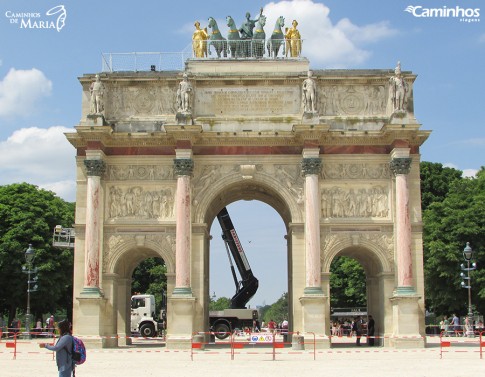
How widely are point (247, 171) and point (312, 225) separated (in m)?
3.74

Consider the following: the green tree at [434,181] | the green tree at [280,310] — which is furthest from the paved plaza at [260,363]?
the green tree at [280,310]

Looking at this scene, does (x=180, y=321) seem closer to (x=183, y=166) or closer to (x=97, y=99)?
(x=183, y=166)

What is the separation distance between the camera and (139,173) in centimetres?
3591

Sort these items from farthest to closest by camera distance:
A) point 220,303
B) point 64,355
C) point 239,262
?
point 220,303 < point 239,262 < point 64,355

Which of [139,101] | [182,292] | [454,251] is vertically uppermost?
[139,101]

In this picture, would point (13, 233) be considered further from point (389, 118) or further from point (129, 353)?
point (389, 118)

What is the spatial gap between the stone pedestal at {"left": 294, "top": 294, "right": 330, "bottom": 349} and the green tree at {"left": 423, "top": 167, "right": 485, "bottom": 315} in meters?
17.9

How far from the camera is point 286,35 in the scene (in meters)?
37.6

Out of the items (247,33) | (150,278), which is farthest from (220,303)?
(247,33)

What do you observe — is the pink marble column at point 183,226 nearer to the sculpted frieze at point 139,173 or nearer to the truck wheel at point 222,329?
the sculpted frieze at point 139,173

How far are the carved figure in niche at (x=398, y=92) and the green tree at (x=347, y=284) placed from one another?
34.5 meters

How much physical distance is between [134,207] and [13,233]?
1986 cm

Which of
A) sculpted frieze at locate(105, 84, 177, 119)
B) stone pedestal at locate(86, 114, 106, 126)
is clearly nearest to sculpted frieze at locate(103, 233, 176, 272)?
stone pedestal at locate(86, 114, 106, 126)

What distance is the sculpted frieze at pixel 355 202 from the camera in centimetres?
3547
